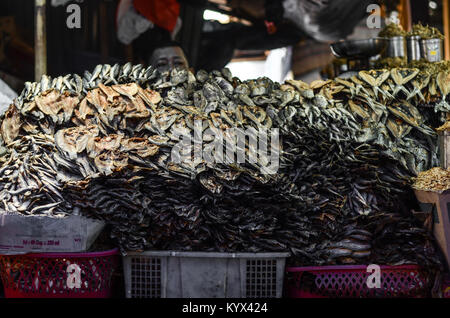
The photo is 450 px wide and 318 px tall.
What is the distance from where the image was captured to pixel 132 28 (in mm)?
4012

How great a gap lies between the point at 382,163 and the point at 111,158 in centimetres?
109

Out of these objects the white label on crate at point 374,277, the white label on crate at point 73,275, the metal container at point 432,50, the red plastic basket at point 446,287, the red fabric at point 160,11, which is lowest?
the red plastic basket at point 446,287

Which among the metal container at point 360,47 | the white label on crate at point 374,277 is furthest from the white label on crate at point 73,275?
the metal container at point 360,47

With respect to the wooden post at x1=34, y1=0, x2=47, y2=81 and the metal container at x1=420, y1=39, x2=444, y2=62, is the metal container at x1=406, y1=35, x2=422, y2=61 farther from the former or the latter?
the wooden post at x1=34, y1=0, x2=47, y2=81

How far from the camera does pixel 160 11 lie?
13.1ft

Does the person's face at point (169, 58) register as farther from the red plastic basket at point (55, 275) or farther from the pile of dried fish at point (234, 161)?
the red plastic basket at point (55, 275)

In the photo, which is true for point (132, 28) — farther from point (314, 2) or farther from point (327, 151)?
point (327, 151)

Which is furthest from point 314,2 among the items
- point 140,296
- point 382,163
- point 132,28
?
point 140,296

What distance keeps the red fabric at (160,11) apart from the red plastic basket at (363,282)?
2.69 meters

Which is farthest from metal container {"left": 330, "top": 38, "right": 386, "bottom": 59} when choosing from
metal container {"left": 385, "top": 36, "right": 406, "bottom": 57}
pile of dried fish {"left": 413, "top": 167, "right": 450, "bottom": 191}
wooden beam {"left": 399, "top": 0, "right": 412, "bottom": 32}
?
pile of dried fish {"left": 413, "top": 167, "right": 450, "bottom": 191}

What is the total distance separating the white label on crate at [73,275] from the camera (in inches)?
73.3

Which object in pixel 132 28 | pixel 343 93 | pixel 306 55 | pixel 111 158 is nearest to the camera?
pixel 111 158

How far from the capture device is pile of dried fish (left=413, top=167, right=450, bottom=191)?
187 centimetres

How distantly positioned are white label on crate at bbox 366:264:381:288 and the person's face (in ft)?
6.71
